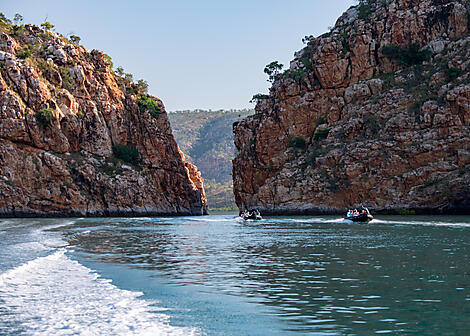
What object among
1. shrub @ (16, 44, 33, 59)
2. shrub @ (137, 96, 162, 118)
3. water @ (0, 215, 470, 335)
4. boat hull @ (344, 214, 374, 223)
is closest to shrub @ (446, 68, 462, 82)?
boat hull @ (344, 214, 374, 223)

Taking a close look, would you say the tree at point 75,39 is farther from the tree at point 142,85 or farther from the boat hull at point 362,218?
the boat hull at point 362,218

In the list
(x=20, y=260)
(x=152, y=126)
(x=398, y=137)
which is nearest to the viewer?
(x=20, y=260)

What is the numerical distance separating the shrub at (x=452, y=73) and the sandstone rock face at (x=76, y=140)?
7261cm

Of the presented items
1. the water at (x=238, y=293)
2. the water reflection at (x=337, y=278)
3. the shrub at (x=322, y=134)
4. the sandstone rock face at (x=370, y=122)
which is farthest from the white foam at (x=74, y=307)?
the shrub at (x=322, y=134)

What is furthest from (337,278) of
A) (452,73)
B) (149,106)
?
(149,106)

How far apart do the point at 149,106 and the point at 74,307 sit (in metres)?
123

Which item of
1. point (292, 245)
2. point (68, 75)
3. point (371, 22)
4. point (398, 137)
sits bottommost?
point (292, 245)

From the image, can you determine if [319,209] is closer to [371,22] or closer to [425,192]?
[425,192]

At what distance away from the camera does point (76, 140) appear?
10988 centimetres

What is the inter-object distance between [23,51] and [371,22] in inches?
3091

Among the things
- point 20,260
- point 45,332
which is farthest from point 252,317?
point 20,260

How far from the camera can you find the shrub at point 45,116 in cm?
10069

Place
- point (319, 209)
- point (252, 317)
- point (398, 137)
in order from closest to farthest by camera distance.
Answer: point (252, 317) < point (398, 137) < point (319, 209)

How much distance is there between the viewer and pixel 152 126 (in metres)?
130
